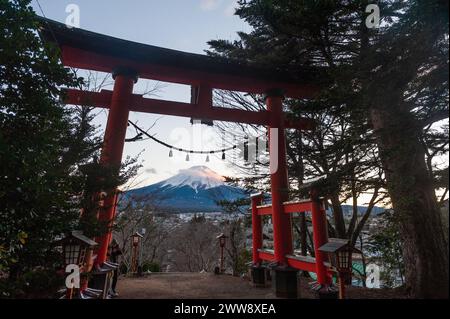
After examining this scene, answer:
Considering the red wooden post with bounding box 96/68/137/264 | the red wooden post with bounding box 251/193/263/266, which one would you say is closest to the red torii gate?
the red wooden post with bounding box 96/68/137/264

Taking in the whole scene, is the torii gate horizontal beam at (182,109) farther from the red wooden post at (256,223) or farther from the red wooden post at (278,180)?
the red wooden post at (256,223)

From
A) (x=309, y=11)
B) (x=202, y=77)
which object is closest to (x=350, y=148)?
(x=309, y=11)

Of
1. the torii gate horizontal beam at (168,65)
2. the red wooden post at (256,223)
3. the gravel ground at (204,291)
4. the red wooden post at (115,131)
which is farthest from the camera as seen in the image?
the red wooden post at (256,223)

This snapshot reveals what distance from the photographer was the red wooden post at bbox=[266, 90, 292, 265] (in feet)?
20.5

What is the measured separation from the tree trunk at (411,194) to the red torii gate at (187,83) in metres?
1.60

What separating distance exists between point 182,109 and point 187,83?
2.72 feet

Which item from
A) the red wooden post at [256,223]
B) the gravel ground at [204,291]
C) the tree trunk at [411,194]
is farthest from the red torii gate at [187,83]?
the tree trunk at [411,194]

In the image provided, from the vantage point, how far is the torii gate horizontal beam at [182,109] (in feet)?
20.0

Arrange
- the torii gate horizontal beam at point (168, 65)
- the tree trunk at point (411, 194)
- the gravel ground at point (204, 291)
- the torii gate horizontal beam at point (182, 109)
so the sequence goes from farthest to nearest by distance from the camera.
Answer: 1. the torii gate horizontal beam at point (182, 109)
2. the gravel ground at point (204, 291)
3. the torii gate horizontal beam at point (168, 65)
4. the tree trunk at point (411, 194)

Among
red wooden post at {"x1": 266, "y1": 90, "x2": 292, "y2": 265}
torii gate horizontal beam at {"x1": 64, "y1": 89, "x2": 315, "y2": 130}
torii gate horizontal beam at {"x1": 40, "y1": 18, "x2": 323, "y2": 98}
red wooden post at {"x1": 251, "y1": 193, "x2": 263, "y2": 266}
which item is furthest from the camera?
red wooden post at {"x1": 251, "y1": 193, "x2": 263, "y2": 266}

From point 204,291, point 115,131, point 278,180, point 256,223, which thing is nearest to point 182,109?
point 115,131

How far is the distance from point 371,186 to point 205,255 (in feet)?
69.2

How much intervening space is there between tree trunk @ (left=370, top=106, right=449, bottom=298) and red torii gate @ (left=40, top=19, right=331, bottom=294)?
1.60 m

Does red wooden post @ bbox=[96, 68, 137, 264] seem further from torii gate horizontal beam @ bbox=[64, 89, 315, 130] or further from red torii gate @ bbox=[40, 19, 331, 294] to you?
torii gate horizontal beam @ bbox=[64, 89, 315, 130]
